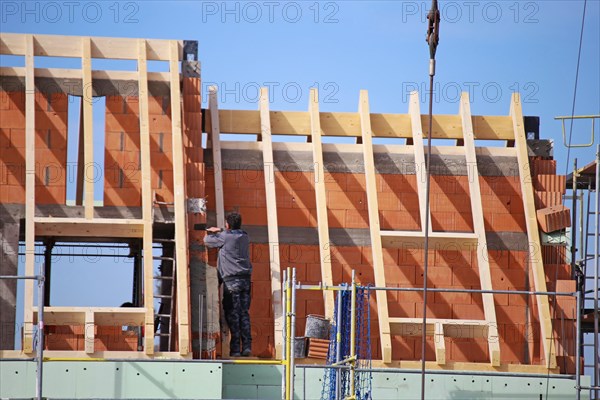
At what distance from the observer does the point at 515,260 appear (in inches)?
588

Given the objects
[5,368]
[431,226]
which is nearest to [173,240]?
[5,368]

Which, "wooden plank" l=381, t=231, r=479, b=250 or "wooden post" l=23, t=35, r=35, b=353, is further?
"wooden plank" l=381, t=231, r=479, b=250

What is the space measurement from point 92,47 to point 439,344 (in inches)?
223

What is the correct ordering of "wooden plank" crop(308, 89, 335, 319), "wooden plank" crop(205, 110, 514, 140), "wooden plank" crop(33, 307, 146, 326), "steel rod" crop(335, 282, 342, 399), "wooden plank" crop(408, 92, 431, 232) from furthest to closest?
"wooden plank" crop(205, 110, 514, 140) < "wooden plank" crop(408, 92, 431, 232) < "wooden plank" crop(308, 89, 335, 319) < "wooden plank" crop(33, 307, 146, 326) < "steel rod" crop(335, 282, 342, 399)

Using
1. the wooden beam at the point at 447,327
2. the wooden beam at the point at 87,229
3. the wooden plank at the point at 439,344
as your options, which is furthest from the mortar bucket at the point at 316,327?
the wooden beam at the point at 87,229

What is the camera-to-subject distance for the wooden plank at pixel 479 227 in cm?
1377

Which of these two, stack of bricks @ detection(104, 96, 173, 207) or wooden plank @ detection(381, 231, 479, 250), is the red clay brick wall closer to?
wooden plank @ detection(381, 231, 479, 250)

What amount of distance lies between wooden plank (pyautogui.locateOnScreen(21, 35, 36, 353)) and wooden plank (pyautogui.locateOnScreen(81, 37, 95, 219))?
615 mm

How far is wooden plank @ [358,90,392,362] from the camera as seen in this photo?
13.7 m

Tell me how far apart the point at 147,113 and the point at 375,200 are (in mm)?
3055

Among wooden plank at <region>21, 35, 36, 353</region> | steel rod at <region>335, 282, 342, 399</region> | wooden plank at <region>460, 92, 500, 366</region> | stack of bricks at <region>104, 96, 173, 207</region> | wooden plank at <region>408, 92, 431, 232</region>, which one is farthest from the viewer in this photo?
wooden plank at <region>408, 92, 431, 232</region>

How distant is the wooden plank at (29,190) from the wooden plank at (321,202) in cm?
352

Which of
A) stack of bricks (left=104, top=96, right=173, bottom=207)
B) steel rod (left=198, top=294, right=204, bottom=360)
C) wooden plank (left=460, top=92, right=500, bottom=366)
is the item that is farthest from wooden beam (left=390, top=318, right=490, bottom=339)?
stack of bricks (left=104, top=96, right=173, bottom=207)

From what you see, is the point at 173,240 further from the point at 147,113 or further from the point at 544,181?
the point at 544,181
